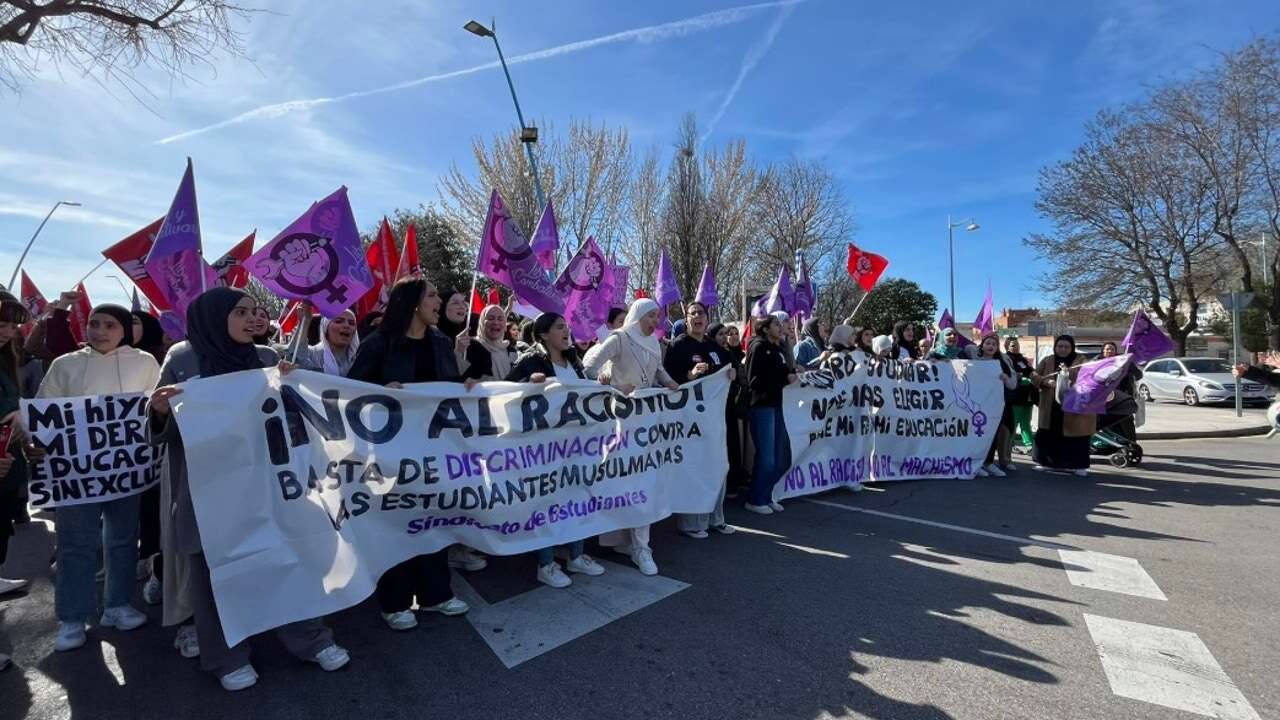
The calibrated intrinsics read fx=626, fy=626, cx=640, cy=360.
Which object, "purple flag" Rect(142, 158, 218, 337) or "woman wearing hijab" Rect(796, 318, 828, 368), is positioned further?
"woman wearing hijab" Rect(796, 318, 828, 368)

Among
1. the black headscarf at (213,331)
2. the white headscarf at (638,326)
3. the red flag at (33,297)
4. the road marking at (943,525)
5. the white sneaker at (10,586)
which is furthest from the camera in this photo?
the red flag at (33,297)

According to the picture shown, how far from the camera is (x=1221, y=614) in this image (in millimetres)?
3744

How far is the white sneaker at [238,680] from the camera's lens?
294 cm

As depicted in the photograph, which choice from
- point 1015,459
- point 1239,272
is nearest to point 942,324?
point 1015,459

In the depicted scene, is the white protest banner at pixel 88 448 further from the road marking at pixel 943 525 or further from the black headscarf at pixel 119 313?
the road marking at pixel 943 525

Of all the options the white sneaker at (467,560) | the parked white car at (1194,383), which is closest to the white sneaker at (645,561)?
the white sneaker at (467,560)

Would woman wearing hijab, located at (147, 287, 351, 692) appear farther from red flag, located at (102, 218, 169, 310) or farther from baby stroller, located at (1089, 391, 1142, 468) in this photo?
baby stroller, located at (1089, 391, 1142, 468)

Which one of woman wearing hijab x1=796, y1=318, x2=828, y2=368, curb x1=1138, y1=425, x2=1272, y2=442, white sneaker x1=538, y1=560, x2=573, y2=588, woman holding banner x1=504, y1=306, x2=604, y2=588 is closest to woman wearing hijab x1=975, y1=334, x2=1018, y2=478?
woman wearing hijab x1=796, y1=318, x2=828, y2=368

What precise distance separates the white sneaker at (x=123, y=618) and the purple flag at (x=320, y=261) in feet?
7.01

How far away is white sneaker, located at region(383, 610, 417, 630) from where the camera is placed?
11.5 feet

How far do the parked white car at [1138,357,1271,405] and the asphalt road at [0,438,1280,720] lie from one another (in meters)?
16.0

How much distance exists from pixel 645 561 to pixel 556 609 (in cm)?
84

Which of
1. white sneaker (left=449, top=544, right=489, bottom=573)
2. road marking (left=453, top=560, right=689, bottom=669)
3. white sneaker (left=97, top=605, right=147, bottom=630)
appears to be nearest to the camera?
road marking (left=453, top=560, right=689, bottom=669)

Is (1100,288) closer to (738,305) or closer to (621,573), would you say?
(738,305)
